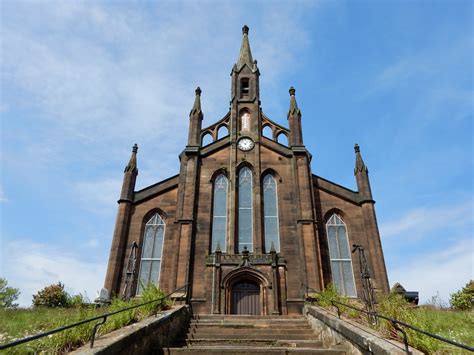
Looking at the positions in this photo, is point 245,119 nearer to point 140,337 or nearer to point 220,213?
point 220,213

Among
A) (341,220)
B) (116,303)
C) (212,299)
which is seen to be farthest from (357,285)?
(116,303)

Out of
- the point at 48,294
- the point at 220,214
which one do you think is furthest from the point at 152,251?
the point at 48,294

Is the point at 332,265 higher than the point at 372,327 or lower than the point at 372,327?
higher

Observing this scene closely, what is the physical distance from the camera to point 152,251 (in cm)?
1909

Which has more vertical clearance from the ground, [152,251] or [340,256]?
[152,251]

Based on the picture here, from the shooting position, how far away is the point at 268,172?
21188 mm

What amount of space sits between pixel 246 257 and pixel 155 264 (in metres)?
5.68

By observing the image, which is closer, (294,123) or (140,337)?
(140,337)

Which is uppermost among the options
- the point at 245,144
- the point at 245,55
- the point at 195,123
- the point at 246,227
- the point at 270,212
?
the point at 245,55

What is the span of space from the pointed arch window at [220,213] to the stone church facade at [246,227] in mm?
62

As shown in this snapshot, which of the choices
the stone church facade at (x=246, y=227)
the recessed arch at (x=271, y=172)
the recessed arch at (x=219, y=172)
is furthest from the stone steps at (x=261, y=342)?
the recessed arch at (x=271, y=172)

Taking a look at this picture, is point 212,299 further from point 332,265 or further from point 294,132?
point 294,132

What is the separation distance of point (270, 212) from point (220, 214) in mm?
3101

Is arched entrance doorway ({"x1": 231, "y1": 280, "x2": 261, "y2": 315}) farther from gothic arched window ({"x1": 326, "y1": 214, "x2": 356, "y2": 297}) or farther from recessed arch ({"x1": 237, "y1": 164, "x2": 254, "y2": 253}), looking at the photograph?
gothic arched window ({"x1": 326, "y1": 214, "x2": 356, "y2": 297})
